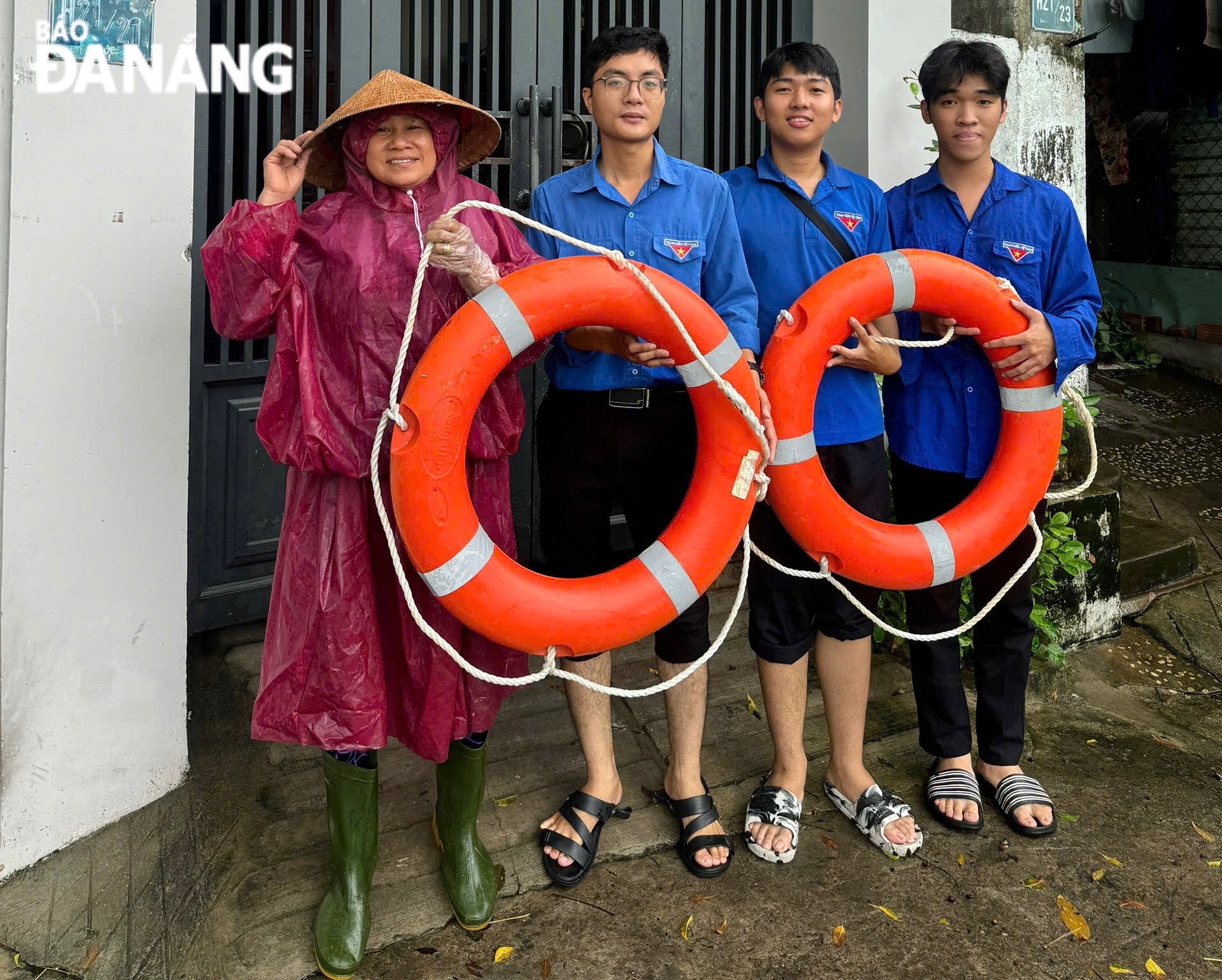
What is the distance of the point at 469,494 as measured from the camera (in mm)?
1796

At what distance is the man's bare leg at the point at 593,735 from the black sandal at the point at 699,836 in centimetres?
15

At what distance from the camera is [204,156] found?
2.61 metres

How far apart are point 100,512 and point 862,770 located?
5.55 feet

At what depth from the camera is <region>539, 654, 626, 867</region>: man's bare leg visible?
207cm

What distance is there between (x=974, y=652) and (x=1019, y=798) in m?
0.33

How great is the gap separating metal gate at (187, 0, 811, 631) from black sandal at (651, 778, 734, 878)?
1.26 meters

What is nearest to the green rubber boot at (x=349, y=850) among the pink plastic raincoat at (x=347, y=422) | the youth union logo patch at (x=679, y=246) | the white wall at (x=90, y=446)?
the pink plastic raincoat at (x=347, y=422)

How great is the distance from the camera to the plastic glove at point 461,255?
5.27 ft

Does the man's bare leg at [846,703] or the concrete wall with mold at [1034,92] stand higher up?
the concrete wall with mold at [1034,92]

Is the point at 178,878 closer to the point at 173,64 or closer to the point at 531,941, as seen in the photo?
the point at 531,941

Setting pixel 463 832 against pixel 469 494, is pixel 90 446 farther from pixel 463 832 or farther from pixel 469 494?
pixel 463 832

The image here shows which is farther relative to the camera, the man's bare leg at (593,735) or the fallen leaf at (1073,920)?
the man's bare leg at (593,735)

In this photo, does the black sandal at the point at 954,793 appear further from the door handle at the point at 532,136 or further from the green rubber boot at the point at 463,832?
the door handle at the point at 532,136

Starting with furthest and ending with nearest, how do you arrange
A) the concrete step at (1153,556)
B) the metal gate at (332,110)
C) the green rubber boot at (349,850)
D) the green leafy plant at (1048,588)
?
the concrete step at (1153,556)
the green leafy plant at (1048,588)
the metal gate at (332,110)
the green rubber boot at (349,850)
